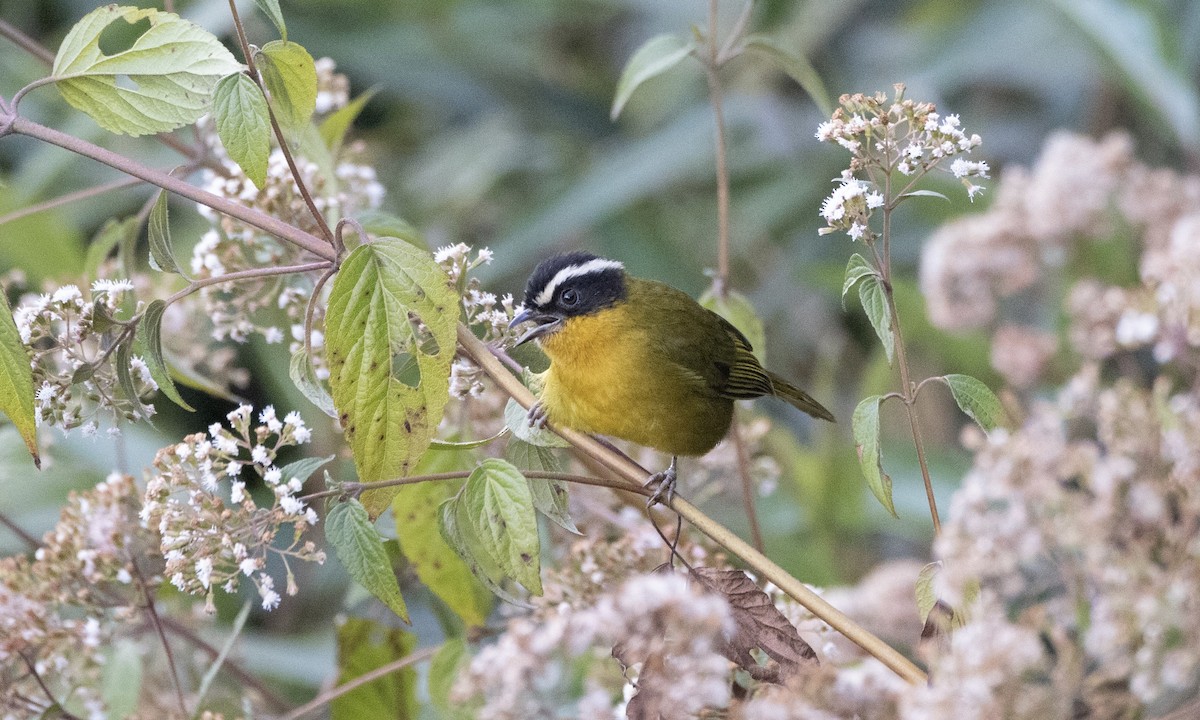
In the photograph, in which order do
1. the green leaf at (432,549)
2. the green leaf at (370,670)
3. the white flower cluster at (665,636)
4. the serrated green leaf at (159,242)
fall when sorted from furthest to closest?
the green leaf at (370,670), the green leaf at (432,549), the serrated green leaf at (159,242), the white flower cluster at (665,636)

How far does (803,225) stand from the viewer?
20.7 ft

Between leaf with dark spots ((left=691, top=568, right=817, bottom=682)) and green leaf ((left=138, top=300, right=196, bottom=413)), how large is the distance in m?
0.76

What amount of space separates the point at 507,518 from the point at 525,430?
36 centimetres

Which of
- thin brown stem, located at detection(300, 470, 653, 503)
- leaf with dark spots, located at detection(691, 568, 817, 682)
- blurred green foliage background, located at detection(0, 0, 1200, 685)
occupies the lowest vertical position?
leaf with dark spots, located at detection(691, 568, 817, 682)

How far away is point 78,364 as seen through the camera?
5.57 ft

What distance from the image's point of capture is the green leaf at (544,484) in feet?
5.72

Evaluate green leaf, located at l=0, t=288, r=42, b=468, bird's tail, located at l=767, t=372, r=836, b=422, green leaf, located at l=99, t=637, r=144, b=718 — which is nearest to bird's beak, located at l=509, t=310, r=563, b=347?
bird's tail, located at l=767, t=372, r=836, b=422

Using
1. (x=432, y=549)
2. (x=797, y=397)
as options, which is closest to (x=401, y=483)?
(x=432, y=549)

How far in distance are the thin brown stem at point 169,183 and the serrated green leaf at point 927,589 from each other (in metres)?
0.92

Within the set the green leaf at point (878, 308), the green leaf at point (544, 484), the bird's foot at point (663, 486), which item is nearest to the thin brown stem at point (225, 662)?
the green leaf at point (544, 484)

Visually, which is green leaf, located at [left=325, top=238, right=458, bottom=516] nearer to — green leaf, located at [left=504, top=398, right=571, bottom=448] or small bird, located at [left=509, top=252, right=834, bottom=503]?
green leaf, located at [left=504, top=398, right=571, bottom=448]

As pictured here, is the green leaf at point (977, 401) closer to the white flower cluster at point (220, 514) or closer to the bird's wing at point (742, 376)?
the white flower cluster at point (220, 514)

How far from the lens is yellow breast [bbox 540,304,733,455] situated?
2711mm

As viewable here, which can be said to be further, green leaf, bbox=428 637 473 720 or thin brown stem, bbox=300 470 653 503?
green leaf, bbox=428 637 473 720
